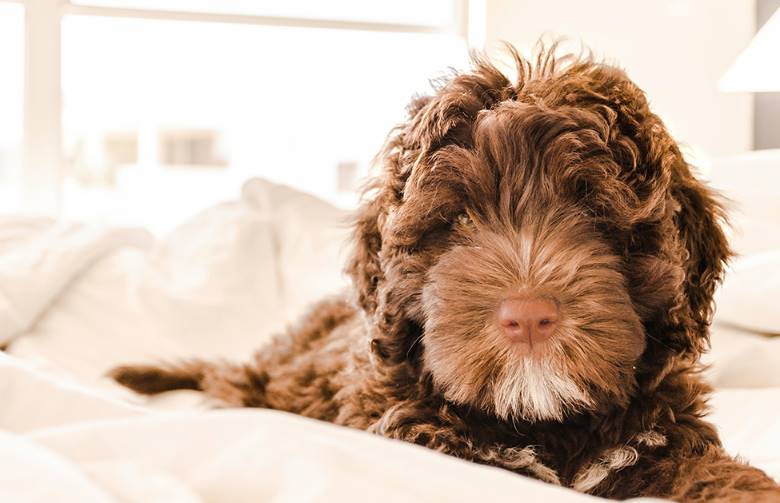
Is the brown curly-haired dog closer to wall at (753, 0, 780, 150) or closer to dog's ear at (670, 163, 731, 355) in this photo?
dog's ear at (670, 163, 731, 355)

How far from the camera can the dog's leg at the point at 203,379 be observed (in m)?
2.61

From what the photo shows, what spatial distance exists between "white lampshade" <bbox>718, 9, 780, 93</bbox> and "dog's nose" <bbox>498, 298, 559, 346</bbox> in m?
2.86

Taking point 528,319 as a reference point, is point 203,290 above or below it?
below

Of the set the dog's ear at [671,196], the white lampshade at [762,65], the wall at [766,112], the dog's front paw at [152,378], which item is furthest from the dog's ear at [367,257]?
the wall at [766,112]

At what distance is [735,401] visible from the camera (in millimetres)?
2617

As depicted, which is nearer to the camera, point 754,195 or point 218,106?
point 754,195

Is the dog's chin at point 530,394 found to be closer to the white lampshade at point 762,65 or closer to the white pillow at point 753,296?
the white pillow at point 753,296

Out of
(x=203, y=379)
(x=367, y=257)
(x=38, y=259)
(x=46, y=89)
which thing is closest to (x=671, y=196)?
(x=367, y=257)

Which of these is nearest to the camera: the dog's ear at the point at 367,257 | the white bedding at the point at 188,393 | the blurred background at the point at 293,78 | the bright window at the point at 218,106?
the white bedding at the point at 188,393

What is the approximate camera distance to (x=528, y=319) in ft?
5.32

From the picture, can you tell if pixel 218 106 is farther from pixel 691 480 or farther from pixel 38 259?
pixel 691 480

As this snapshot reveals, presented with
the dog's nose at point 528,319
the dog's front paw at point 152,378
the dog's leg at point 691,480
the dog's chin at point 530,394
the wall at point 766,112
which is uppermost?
the wall at point 766,112

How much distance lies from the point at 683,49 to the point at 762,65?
1981mm

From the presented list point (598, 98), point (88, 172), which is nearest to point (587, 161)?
point (598, 98)
